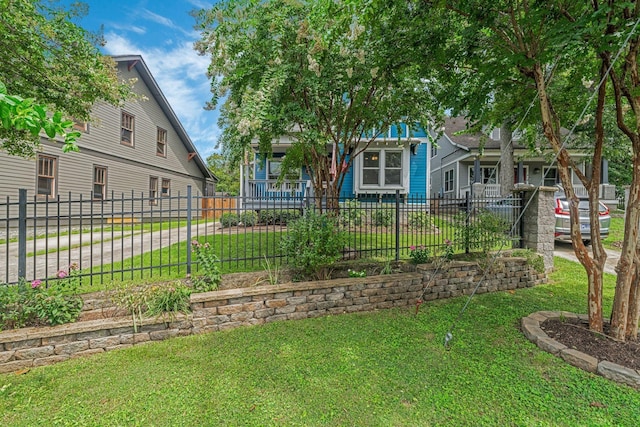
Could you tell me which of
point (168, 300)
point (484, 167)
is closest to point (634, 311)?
point (168, 300)

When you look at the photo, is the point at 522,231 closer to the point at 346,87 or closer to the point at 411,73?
the point at 411,73

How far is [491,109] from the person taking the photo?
489 centimetres

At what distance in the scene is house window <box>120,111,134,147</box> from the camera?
539 inches

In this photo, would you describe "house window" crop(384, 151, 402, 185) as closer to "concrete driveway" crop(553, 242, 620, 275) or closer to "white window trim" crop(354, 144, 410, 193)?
"white window trim" crop(354, 144, 410, 193)

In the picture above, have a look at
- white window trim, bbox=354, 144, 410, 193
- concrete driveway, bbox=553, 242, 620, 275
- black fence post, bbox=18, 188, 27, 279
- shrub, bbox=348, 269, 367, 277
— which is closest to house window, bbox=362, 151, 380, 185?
white window trim, bbox=354, 144, 410, 193

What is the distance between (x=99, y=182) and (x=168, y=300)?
481 inches

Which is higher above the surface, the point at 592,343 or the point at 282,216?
the point at 282,216

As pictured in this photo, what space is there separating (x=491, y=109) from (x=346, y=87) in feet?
7.99

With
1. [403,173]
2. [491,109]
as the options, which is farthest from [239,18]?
[403,173]

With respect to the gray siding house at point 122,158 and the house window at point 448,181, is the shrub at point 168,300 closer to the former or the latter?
the gray siding house at point 122,158

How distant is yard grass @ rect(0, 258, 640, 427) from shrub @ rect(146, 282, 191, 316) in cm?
36

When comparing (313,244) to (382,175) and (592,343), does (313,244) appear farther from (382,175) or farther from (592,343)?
(382,175)

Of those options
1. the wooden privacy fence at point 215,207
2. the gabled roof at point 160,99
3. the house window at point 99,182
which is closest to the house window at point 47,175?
the house window at point 99,182

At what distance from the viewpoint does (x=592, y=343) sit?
3119mm
